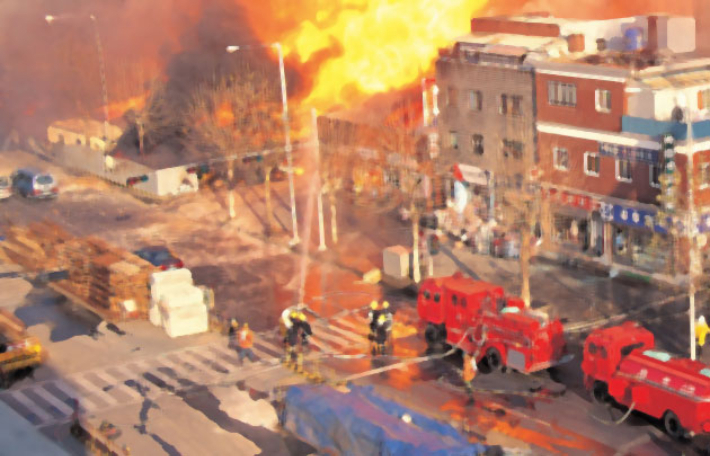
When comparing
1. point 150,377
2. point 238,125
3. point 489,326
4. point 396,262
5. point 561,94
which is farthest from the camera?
point 238,125

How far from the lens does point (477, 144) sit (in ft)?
171

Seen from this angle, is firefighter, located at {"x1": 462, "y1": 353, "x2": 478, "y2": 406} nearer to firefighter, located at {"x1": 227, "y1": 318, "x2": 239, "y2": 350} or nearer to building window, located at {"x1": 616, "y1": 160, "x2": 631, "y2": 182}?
firefighter, located at {"x1": 227, "y1": 318, "x2": 239, "y2": 350}

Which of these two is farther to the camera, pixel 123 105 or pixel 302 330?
pixel 123 105

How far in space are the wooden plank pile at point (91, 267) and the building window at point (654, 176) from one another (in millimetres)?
18703

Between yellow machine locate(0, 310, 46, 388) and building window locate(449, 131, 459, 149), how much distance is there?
21.6 m

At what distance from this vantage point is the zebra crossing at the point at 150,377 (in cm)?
3600

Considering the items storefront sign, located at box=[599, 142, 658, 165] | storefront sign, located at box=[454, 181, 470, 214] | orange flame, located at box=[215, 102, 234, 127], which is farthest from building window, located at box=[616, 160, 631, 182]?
orange flame, located at box=[215, 102, 234, 127]

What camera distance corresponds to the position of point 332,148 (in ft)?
182

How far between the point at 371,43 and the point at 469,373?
3578 centimetres

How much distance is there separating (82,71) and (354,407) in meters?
56.7

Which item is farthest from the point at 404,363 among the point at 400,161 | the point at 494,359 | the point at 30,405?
the point at 400,161

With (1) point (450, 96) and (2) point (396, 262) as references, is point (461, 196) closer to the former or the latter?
(1) point (450, 96)

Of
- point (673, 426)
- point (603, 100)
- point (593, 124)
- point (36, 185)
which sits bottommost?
point (673, 426)

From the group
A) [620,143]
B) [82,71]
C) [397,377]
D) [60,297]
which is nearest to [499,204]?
[620,143]
